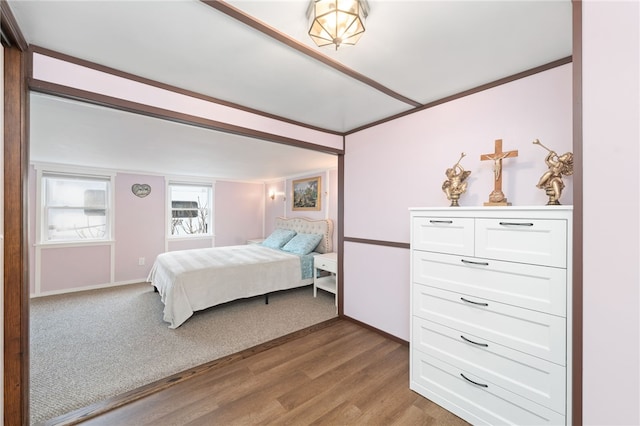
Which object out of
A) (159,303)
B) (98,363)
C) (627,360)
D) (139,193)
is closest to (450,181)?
(627,360)

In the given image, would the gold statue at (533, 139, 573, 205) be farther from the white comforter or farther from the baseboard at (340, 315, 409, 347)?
the white comforter

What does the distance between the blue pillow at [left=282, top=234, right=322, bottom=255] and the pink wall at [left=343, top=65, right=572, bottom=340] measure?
136cm

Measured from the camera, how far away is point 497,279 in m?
1.46

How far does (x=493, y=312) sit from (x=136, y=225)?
5613 millimetres

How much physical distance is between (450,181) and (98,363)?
10.7 feet

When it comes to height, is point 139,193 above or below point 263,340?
above

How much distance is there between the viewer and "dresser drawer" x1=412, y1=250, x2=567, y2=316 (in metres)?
1.26

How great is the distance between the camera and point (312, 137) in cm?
272

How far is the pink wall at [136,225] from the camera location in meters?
4.62

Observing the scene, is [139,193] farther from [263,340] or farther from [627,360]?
[627,360]

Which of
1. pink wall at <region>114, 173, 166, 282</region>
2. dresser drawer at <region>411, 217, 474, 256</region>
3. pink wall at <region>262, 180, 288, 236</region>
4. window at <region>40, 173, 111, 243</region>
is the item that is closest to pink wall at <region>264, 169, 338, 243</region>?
pink wall at <region>262, 180, 288, 236</region>

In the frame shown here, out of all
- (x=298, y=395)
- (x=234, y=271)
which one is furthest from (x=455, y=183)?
(x=234, y=271)

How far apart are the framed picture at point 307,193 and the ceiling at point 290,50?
2.48 m

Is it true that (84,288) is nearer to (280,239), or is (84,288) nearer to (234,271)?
Answer: (234,271)
